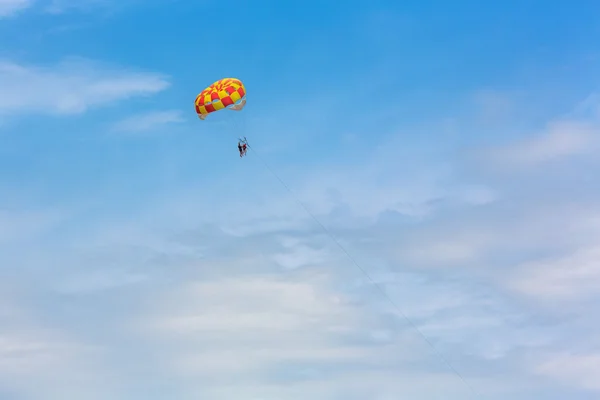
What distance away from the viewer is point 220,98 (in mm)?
170625

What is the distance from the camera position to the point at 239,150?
171625 millimetres

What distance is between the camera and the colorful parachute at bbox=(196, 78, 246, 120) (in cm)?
17075

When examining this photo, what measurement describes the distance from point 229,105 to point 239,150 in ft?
23.6

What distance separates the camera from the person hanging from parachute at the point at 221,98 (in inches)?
6722

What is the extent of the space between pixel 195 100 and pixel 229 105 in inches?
257

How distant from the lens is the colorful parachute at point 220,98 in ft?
560

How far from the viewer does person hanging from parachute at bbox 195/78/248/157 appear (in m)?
171

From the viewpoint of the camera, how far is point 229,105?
6747 inches

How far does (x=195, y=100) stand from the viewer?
174 metres

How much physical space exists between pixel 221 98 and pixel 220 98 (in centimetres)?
16

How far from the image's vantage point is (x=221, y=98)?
171 m

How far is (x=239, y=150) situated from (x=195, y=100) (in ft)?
36.7
